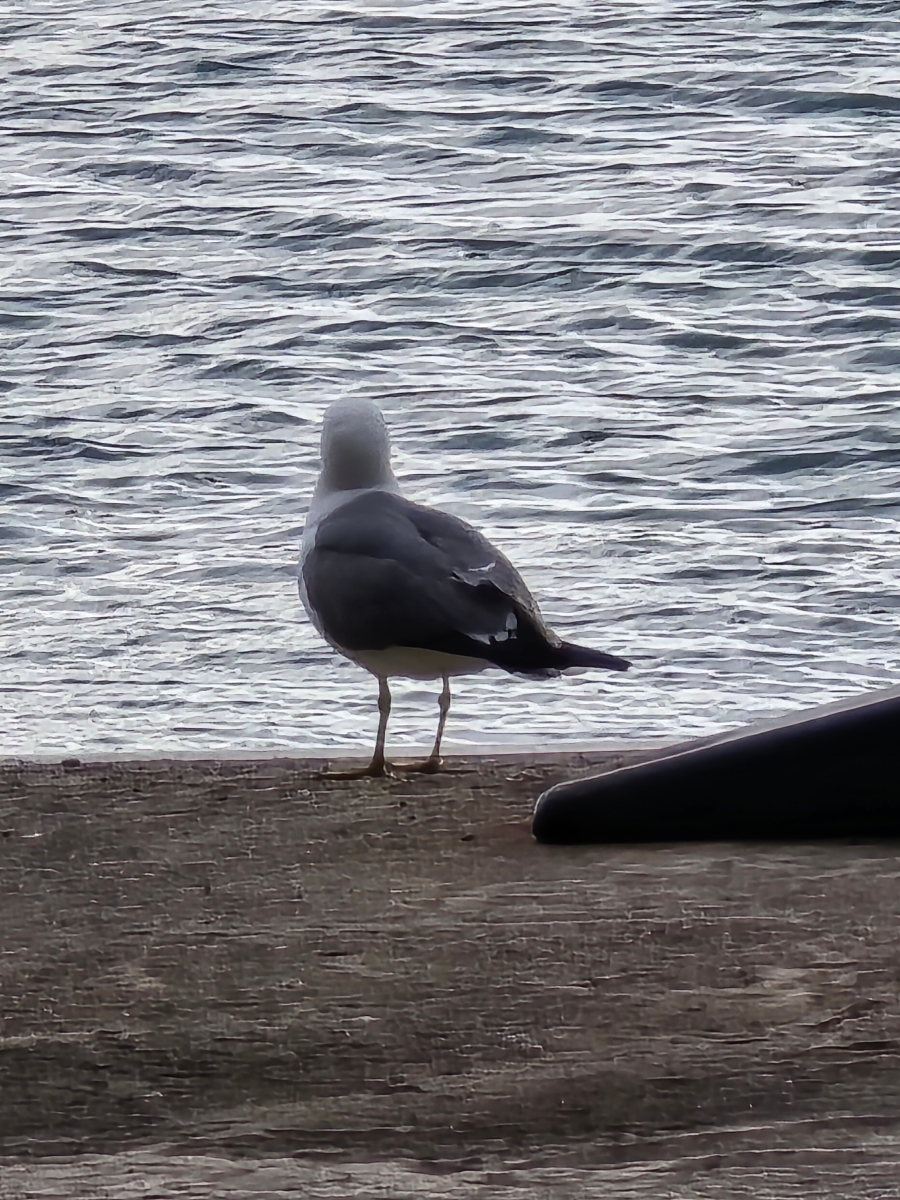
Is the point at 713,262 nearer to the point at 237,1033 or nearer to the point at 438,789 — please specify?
the point at 438,789

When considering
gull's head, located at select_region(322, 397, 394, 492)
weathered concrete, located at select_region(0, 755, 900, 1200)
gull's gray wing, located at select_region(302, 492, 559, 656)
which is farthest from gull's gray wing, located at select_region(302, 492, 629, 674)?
weathered concrete, located at select_region(0, 755, 900, 1200)

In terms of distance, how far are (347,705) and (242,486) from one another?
2290mm

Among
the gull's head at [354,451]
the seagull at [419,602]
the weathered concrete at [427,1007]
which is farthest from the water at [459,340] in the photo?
the weathered concrete at [427,1007]

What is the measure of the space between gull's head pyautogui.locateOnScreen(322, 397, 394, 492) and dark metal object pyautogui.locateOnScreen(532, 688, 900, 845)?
1.34 meters

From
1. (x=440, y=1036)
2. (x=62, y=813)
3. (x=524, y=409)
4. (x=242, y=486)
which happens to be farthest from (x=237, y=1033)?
(x=524, y=409)

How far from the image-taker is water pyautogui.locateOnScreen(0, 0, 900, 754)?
5.47 m

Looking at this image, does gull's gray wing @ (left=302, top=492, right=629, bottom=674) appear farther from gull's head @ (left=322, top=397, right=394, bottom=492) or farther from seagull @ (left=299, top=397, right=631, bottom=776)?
gull's head @ (left=322, top=397, right=394, bottom=492)

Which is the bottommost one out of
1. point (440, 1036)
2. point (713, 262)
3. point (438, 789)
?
point (713, 262)

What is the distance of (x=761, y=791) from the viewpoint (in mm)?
2918

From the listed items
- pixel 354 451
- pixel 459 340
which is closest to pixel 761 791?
pixel 354 451

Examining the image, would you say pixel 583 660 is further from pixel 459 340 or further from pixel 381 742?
pixel 459 340

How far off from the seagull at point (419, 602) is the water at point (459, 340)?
3.28ft

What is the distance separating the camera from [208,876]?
2.83 metres

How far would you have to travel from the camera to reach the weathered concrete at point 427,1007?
198 cm
